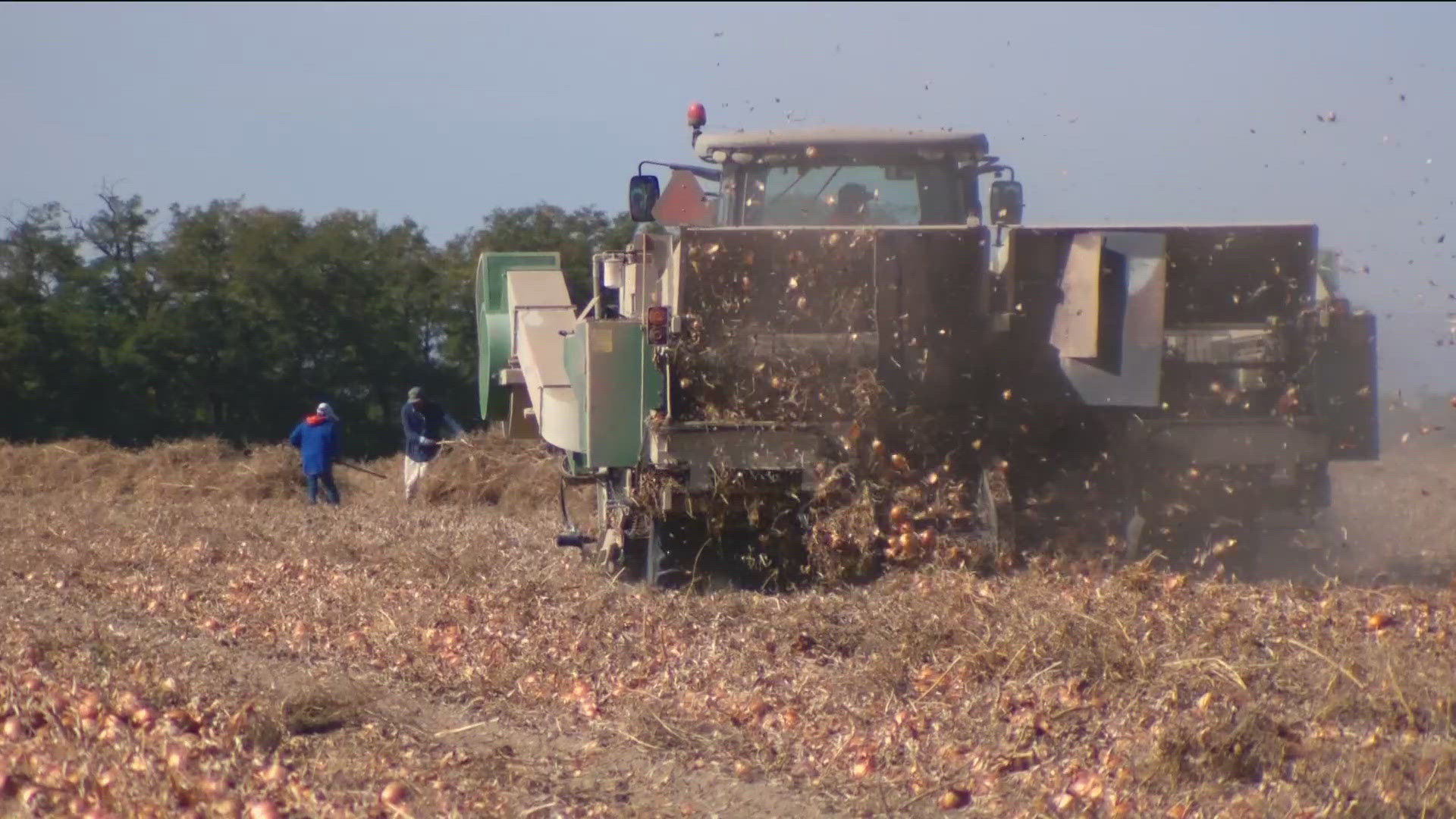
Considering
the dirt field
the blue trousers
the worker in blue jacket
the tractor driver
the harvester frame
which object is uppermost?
the tractor driver

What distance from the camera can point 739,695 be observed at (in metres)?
5.50

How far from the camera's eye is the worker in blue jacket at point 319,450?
1510 centimetres

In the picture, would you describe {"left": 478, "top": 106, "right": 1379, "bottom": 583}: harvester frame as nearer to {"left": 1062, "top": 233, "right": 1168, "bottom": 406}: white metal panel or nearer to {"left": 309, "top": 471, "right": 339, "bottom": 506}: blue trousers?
{"left": 1062, "top": 233, "right": 1168, "bottom": 406}: white metal panel

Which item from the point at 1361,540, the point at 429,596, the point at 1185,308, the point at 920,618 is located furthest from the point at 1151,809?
the point at 1361,540

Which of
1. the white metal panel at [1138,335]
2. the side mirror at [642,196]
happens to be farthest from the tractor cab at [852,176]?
the white metal panel at [1138,335]

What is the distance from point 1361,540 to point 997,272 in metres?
3.30

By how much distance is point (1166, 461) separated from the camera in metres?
7.38

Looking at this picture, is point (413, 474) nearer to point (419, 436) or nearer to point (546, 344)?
point (419, 436)

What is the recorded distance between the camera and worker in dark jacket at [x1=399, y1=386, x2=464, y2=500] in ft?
48.7

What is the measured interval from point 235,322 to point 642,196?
20983mm

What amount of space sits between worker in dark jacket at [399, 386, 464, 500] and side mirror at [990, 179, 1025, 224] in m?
7.47

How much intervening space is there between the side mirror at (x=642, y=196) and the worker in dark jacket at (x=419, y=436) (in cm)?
702

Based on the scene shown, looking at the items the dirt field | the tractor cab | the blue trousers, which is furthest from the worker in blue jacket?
the tractor cab

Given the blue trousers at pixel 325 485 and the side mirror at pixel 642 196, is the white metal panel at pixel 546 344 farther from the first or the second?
the blue trousers at pixel 325 485
